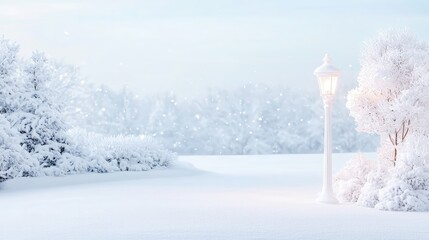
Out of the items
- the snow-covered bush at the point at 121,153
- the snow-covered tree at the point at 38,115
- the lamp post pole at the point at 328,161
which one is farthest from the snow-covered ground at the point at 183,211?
the snow-covered tree at the point at 38,115

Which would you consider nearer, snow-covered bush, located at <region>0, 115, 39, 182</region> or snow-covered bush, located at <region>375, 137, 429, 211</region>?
snow-covered bush, located at <region>375, 137, 429, 211</region>

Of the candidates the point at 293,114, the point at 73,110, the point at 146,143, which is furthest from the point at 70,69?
the point at 146,143

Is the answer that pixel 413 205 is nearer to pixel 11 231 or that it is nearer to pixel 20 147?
pixel 11 231

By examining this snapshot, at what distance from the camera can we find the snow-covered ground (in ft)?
36.0

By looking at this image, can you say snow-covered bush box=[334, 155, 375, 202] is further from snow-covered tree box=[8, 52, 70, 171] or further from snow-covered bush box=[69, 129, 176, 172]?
snow-covered tree box=[8, 52, 70, 171]

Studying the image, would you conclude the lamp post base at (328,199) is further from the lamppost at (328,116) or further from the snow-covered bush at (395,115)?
the snow-covered bush at (395,115)

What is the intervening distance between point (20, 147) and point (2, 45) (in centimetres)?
324

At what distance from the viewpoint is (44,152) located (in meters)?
21.8

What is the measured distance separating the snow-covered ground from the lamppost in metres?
0.43

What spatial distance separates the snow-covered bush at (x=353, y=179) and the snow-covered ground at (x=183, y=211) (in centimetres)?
75

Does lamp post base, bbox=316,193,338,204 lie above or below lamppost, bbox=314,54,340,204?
below

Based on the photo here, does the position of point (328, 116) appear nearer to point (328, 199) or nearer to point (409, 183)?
point (328, 199)

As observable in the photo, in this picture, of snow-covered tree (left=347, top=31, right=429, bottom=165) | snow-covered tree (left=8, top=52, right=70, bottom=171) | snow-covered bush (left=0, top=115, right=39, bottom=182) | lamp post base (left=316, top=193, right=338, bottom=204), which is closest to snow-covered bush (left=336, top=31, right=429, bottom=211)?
snow-covered tree (left=347, top=31, right=429, bottom=165)

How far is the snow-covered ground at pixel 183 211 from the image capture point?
36.0 ft
